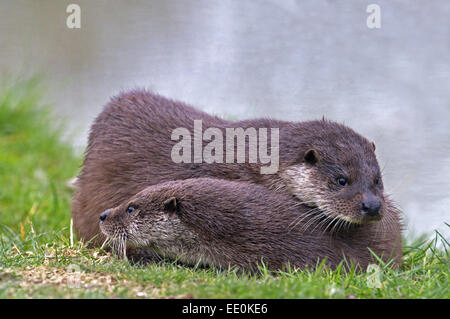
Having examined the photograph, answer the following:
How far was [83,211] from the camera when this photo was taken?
612cm

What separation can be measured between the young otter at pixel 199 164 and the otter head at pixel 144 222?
31 centimetres

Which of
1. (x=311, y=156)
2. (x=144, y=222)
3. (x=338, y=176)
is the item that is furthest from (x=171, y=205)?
(x=338, y=176)

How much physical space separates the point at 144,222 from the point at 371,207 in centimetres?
167

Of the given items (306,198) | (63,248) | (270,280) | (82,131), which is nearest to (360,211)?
(306,198)

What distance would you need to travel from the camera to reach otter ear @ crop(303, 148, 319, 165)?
17.3 ft

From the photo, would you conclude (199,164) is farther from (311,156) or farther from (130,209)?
(311,156)

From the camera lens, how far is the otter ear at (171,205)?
208 inches

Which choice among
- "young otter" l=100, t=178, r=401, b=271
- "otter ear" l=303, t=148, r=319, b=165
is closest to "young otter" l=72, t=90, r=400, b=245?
"otter ear" l=303, t=148, r=319, b=165

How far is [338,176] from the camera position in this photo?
522 centimetres

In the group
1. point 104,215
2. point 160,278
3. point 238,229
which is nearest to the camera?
point 160,278

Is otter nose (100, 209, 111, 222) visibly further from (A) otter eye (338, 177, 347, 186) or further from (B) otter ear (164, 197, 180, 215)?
(A) otter eye (338, 177, 347, 186)

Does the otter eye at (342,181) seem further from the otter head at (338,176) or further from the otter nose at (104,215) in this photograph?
the otter nose at (104,215)
